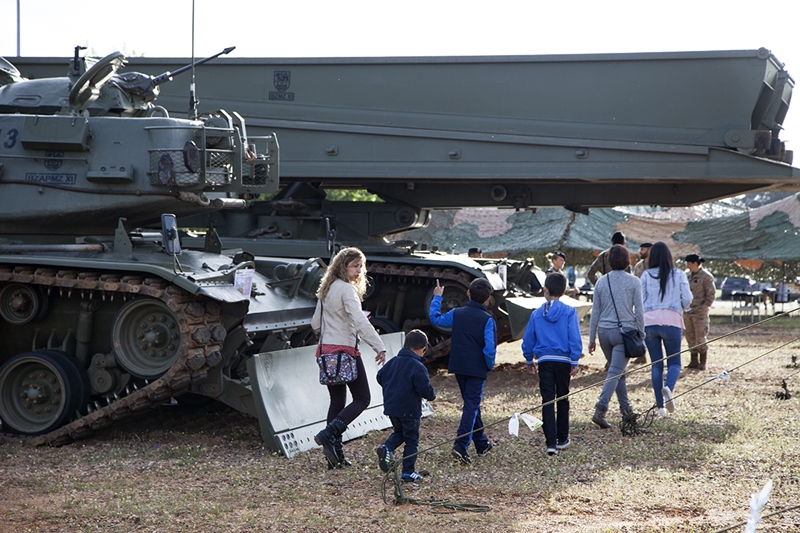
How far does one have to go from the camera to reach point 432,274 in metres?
11.9

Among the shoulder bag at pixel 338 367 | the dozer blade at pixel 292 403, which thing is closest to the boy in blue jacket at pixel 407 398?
the shoulder bag at pixel 338 367

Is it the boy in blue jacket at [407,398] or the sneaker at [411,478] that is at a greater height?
the boy in blue jacket at [407,398]

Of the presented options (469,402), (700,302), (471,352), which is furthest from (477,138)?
(469,402)

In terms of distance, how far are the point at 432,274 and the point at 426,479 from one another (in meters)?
5.80

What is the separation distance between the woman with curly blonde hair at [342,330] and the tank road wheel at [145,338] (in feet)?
4.84

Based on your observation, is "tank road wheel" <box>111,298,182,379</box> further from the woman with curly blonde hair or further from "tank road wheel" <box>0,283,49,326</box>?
the woman with curly blonde hair

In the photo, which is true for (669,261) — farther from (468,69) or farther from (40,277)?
(40,277)

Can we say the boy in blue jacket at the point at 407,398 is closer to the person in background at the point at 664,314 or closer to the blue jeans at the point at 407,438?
the blue jeans at the point at 407,438

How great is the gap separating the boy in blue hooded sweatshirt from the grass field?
1.09 ft

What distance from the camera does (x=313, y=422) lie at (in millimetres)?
7645

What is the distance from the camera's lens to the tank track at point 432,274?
11.8 meters

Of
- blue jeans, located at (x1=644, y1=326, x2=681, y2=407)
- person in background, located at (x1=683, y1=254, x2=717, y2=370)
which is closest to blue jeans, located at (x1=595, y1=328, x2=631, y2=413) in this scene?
blue jeans, located at (x1=644, y1=326, x2=681, y2=407)

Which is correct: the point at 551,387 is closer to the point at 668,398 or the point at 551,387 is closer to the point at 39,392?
the point at 668,398

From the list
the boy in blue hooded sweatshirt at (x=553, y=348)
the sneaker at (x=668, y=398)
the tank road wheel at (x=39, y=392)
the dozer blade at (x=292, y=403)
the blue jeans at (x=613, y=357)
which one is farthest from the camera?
the sneaker at (x=668, y=398)
